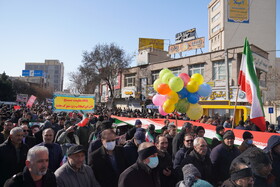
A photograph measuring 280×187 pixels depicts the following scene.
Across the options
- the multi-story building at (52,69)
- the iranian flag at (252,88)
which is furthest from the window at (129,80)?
the multi-story building at (52,69)

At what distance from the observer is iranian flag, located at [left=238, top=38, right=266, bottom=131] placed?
5.92m

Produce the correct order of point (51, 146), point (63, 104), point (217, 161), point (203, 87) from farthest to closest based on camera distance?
point (63, 104), point (203, 87), point (51, 146), point (217, 161)

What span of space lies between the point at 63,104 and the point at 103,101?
34.8 metres

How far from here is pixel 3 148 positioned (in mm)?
4035

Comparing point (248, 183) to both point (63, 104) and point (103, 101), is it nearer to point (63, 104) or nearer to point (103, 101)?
point (63, 104)

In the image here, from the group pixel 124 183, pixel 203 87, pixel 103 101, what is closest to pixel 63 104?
pixel 203 87

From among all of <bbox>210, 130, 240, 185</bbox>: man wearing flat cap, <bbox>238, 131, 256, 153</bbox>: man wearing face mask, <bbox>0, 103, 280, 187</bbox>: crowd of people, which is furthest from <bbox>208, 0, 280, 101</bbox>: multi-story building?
<bbox>0, 103, 280, 187</bbox>: crowd of people

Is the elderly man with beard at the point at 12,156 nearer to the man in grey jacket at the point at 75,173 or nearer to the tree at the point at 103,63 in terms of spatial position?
the man in grey jacket at the point at 75,173

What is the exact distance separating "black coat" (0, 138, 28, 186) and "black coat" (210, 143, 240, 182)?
3.33 m

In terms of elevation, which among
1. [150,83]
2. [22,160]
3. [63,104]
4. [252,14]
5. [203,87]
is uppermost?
[252,14]

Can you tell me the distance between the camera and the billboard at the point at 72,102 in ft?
38.2

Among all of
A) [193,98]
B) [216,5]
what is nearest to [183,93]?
[193,98]

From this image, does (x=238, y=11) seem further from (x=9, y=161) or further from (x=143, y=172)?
(x=9, y=161)

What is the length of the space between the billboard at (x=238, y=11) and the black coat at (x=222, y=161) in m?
47.1
